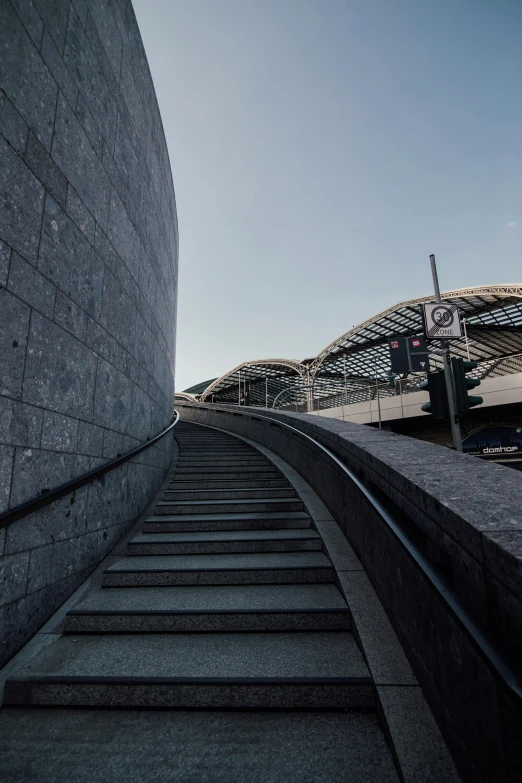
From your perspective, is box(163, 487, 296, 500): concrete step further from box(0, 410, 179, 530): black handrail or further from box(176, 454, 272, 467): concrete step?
box(0, 410, 179, 530): black handrail

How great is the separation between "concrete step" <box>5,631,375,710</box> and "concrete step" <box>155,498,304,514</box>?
88.3 inches

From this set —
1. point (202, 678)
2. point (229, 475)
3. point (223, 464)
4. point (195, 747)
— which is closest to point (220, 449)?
point (223, 464)

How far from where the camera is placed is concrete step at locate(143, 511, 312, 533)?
425 cm

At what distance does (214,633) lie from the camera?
8.92 feet

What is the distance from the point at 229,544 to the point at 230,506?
1034 millimetres

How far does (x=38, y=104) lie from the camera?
269cm

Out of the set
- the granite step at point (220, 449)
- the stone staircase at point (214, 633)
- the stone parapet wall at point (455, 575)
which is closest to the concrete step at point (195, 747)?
the stone staircase at point (214, 633)

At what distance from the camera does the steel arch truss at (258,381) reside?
105 feet

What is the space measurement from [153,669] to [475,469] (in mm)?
2242

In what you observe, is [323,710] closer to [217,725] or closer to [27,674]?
[217,725]

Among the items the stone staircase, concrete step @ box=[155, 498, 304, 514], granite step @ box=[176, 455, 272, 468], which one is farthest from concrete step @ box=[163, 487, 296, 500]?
granite step @ box=[176, 455, 272, 468]

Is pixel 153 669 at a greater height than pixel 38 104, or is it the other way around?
pixel 38 104

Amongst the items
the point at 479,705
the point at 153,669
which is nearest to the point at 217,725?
the point at 153,669

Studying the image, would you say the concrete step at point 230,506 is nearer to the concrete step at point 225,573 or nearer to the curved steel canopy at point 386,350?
the concrete step at point 225,573
